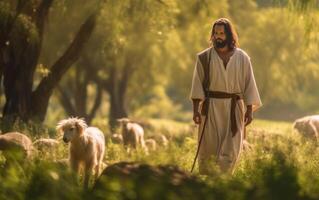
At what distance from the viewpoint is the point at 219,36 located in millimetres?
10789

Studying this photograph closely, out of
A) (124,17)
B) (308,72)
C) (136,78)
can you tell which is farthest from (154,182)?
(308,72)

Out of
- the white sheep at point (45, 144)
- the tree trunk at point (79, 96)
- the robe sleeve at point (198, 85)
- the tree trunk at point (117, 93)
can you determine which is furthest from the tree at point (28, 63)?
the tree trunk at point (117, 93)

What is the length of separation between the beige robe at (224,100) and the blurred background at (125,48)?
333cm

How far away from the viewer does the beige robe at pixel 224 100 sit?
10.9 meters

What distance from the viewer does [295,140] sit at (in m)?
17.5

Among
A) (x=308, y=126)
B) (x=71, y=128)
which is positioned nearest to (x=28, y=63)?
(x=308, y=126)

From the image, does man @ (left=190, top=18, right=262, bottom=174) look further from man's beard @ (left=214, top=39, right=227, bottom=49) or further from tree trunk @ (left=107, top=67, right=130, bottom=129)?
tree trunk @ (left=107, top=67, right=130, bottom=129)

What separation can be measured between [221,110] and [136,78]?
27.8 meters

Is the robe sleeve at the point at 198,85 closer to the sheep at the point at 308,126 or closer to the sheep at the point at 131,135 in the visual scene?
the sheep at the point at 308,126

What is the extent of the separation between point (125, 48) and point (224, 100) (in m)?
20.6

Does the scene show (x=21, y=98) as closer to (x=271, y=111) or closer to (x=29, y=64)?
(x=29, y=64)

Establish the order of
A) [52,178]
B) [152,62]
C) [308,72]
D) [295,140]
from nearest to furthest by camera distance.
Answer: [52,178] → [295,140] → [152,62] → [308,72]

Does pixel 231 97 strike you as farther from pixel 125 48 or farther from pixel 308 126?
pixel 125 48

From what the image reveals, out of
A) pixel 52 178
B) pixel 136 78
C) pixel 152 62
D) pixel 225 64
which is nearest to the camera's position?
pixel 52 178
